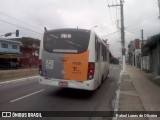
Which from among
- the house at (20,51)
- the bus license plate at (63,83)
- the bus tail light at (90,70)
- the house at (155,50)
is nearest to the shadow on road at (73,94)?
the bus license plate at (63,83)

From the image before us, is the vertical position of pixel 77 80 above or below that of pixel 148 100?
above

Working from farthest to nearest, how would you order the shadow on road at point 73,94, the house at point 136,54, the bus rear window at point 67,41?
the house at point 136,54
the shadow on road at point 73,94
the bus rear window at point 67,41

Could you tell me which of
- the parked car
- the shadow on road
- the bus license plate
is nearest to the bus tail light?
the bus license plate

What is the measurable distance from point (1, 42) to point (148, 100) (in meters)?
43.3

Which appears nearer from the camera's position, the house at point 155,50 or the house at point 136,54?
the house at point 155,50

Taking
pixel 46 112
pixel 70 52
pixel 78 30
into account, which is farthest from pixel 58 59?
pixel 46 112

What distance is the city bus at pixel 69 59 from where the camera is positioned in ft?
38.5

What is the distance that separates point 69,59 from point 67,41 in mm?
868

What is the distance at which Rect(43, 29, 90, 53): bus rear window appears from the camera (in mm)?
11984

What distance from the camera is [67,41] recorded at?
1223cm

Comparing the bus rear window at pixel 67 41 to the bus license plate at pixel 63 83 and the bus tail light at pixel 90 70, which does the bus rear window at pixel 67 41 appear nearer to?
the bus tail light at pixel 90 70

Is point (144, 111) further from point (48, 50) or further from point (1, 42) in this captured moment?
point (1, 42)

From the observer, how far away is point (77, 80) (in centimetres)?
1175

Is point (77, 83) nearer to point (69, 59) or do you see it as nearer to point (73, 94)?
point (69, 59)
